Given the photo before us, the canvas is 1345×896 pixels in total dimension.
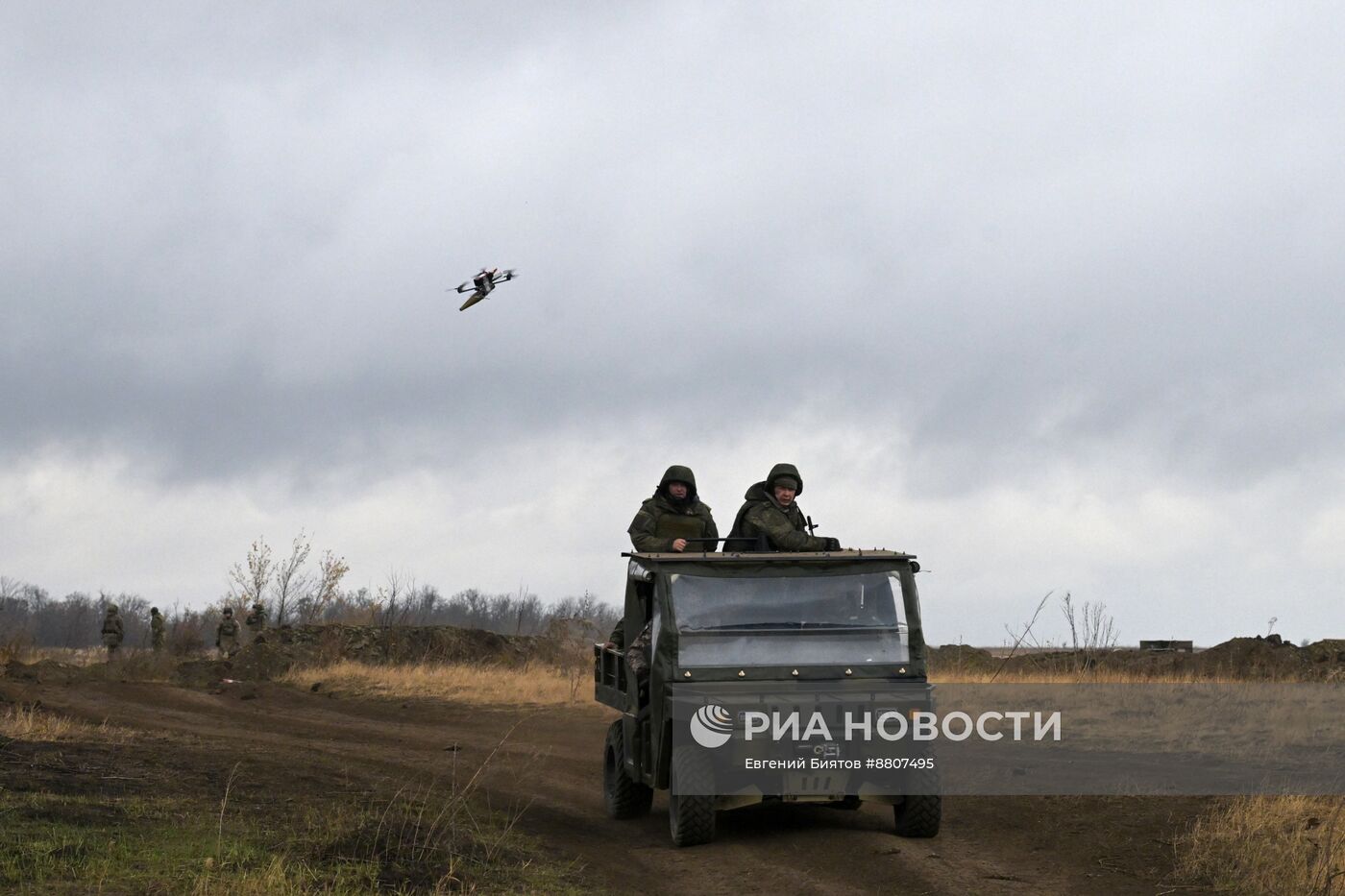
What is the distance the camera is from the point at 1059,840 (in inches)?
424

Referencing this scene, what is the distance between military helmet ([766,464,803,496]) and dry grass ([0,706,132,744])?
348 inches

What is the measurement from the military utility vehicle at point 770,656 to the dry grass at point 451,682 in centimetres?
1490

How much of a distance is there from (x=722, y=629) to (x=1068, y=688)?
13943 mm

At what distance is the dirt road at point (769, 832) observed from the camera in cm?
941

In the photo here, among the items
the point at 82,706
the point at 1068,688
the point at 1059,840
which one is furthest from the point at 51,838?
the point at 1068,688

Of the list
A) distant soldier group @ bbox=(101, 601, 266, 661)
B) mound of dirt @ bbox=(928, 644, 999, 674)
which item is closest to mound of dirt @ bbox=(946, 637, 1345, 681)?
mound of dirt @ bbox=(928, 644, 999, 674)

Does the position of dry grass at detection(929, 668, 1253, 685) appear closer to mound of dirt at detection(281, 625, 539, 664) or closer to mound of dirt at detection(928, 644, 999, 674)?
mound of dirt at detection(928, 644, 999, 674)

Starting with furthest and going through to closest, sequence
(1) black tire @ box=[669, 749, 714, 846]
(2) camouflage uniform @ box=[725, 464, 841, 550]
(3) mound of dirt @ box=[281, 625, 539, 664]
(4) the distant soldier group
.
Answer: (4) the distant soldier group < (3) mound of dirt @ box=[281, 625, 539, 664] < (2) camouflage uniform @ box=[725, 464, 841, 550] < (1) black tire @ box=[669, 749, 714, 846]

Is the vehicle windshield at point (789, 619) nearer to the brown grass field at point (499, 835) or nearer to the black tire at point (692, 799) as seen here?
the black tire at point (692, 799)

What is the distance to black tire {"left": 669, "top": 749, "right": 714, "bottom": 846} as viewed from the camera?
33.2 ft

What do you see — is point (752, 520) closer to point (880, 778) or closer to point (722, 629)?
point (722, 629)

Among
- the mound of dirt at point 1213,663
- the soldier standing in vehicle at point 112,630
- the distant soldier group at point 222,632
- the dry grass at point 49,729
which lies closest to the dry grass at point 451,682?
the distant soldier group at point 222,632

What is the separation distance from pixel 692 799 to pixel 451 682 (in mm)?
19251

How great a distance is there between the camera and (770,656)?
1056 cm
